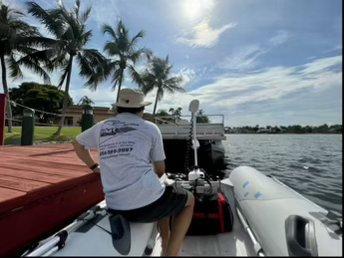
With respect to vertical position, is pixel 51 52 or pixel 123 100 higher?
pixel 51 52

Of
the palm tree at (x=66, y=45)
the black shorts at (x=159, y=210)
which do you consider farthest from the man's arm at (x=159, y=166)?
the palm tree at (x=66, y=45)

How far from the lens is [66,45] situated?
22.4 meters

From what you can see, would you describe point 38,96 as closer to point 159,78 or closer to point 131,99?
point 159,78

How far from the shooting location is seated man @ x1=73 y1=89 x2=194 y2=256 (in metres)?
2.14

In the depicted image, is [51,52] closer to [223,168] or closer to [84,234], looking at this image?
[223,168]

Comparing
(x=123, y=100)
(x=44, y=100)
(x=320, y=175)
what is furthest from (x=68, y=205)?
(x=44, y=100)

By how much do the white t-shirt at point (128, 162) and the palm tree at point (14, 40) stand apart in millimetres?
21580

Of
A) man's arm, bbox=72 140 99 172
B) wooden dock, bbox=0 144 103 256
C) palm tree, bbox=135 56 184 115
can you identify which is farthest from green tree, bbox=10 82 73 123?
man's arm, bbox=72 140 99 172

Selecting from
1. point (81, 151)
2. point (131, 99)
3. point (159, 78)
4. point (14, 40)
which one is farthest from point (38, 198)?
point (159, 78)

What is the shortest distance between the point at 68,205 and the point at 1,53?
2121 cm

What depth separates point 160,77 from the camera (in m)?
40.1

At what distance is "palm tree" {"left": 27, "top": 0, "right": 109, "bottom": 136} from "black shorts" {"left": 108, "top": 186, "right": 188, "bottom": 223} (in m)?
20.1

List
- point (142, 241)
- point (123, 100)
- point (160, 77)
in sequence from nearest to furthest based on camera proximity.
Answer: point (142, 241), point (123, 100), point (160, 77)

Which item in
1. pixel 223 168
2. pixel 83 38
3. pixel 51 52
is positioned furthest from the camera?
pixel 83 38
